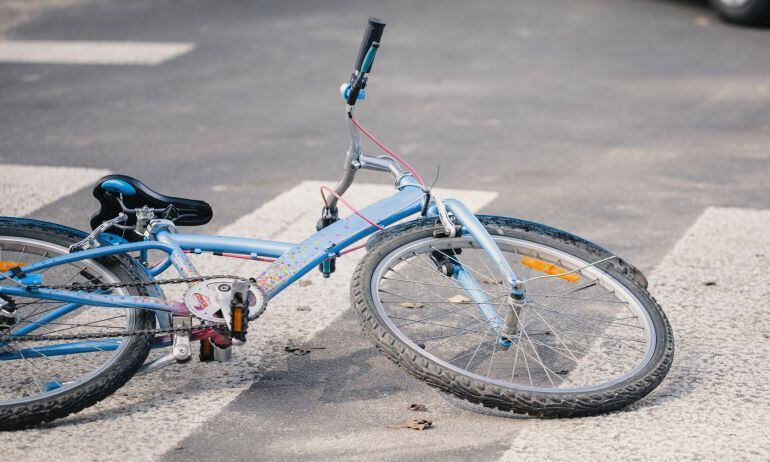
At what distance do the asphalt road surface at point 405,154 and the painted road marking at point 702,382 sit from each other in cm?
1

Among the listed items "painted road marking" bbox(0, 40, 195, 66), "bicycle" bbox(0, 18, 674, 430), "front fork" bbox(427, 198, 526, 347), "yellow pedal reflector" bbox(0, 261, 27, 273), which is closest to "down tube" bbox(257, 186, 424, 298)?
"bicycle" bbox(0, 18, 674, 430)

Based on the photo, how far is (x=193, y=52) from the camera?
11.7 metres

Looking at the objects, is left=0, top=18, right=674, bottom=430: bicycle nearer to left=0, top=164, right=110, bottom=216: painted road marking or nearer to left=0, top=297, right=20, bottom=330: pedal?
left=0, top=297, right=20, bottom=330: pedal

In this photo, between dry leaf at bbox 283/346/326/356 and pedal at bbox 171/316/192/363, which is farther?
dry leaf at bbox 283/346/326/356

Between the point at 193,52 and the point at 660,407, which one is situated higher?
the point at 193,52

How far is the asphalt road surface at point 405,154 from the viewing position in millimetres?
4367

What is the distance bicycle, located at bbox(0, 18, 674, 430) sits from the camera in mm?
4316

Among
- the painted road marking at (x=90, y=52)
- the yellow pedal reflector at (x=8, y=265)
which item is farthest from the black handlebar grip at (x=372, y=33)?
the painted road marking at (x=90, y=52)

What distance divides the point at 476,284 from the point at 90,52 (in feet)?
26.4

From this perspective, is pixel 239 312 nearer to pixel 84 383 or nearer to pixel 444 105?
pixel 84 383

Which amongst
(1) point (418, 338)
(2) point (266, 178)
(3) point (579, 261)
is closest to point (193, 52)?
(2) point (266, 178)

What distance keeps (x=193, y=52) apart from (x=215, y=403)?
7.69 m

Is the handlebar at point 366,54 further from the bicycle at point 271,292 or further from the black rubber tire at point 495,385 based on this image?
the black rubber tire at point 495,385

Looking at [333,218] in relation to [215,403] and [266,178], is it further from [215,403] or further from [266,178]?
[266,178]
